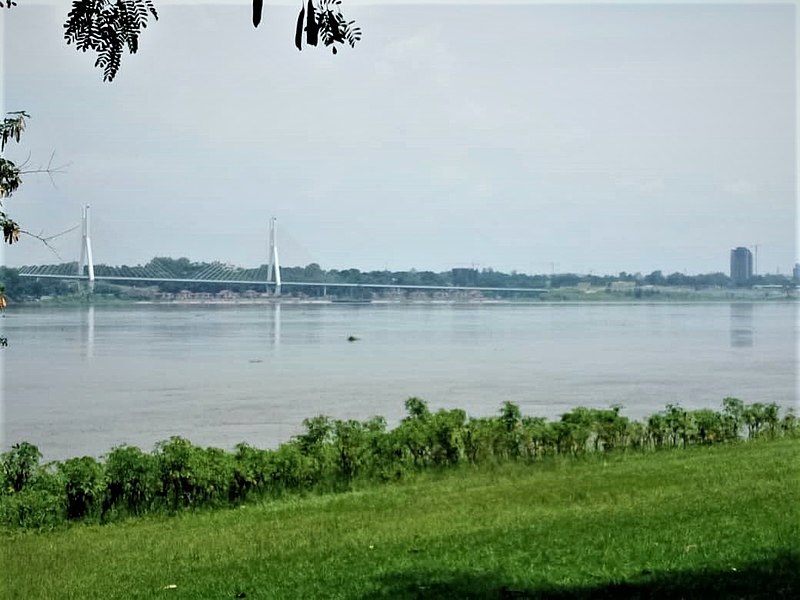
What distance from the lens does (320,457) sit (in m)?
6.22

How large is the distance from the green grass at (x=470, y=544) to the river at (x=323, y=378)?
5424mm

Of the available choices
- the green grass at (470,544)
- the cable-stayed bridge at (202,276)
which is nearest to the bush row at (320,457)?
the green grass at (470,544)

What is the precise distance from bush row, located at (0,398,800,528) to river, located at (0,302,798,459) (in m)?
4.12

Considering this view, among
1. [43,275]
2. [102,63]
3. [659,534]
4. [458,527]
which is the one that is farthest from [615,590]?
[43,275]

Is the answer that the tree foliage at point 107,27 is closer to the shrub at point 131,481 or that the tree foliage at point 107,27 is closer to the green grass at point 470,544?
the green grass at point 470,544

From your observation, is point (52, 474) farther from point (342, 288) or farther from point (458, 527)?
point (342, 288)

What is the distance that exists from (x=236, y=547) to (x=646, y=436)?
4.09 m

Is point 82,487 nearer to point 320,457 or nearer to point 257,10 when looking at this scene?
point 320,457

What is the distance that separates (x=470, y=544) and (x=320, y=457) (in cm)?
244

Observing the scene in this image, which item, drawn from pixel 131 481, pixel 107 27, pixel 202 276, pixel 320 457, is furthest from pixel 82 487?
pixel 202 276

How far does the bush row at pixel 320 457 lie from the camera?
5.43m

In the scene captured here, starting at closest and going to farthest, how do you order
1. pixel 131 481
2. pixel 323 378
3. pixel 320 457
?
pixel 131 481
pixel 320 457
pixel 323 378

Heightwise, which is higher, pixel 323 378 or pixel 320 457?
pixel 320 457

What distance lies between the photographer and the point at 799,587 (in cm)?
299
